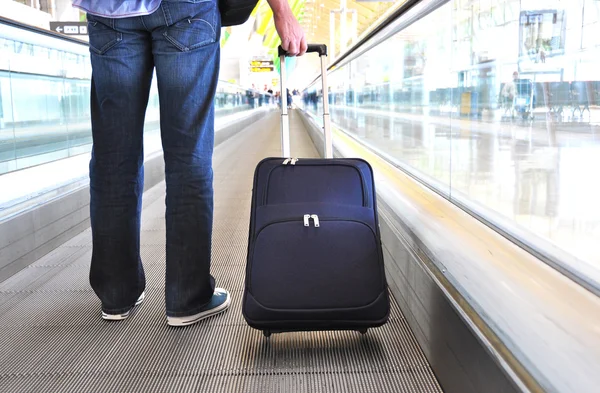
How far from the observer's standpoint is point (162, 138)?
2.21 m

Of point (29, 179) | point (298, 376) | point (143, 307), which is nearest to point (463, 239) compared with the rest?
point (298, 376)

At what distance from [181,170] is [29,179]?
5.60ft

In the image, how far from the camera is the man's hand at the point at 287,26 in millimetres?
2186

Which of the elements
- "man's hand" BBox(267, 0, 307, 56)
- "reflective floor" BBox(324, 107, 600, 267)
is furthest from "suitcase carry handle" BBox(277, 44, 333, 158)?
"reflective floor" BBox(324, 107, 600, 267)

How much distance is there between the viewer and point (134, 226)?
7.63ft

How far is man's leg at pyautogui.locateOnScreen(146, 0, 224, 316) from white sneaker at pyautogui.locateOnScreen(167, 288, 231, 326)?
0.05 feet

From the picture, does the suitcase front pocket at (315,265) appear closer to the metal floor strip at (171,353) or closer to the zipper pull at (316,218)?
the zipper pull at (316,218)

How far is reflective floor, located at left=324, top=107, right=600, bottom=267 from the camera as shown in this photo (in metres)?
1.38

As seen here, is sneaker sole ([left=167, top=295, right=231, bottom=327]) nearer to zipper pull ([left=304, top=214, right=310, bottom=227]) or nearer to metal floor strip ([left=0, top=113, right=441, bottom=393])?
metal floor strip ([left=0, top=113, right=441, bottom=393])

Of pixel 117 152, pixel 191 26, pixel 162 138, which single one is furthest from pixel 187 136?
pixel 191 26

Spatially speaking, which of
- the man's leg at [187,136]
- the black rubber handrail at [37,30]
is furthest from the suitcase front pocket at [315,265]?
the black rubber handrail at [37,30]

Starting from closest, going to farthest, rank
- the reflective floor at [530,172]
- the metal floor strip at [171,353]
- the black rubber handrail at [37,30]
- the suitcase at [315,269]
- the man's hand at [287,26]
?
the reflective floor at [530,172], the metal floor strip at [171,353], the suitcase at [315,269], the man's hand at [287,26], the black rubber handrail at [37,30]

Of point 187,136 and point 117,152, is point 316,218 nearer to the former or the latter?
point 187,136

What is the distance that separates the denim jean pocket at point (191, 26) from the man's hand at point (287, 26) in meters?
0.22
